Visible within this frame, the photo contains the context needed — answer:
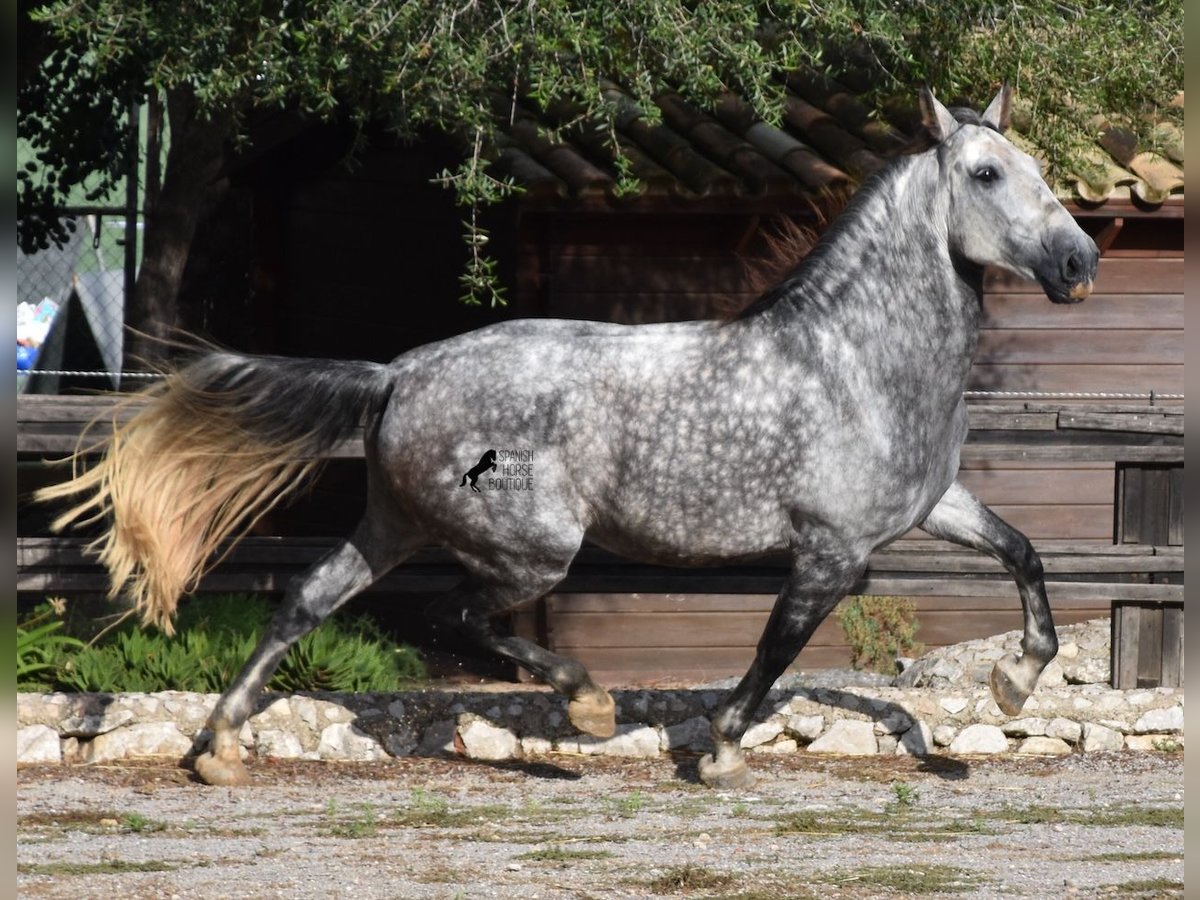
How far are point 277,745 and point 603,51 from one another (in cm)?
294

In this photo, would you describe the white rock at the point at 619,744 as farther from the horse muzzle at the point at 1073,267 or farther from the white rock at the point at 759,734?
the horse muzzle at the point at 1073,267

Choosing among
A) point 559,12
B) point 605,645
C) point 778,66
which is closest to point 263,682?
point 559,12

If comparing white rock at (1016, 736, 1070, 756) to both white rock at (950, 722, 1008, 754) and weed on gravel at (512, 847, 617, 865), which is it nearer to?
white rock at (950, 722, 1008, 754)

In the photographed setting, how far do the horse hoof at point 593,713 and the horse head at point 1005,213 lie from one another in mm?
1930

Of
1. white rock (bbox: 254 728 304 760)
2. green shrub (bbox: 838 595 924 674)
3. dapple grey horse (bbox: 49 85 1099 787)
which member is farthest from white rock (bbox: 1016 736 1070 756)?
white rock (bbox: 254 728 304 760)

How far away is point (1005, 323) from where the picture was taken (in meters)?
9.45

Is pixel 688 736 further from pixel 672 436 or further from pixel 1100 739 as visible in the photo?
pixel 1100 739

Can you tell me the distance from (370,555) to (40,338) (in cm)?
896

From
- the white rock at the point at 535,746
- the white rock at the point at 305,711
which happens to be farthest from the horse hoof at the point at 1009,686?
the white rock at the point at 305,711

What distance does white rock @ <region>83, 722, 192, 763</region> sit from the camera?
6082mm

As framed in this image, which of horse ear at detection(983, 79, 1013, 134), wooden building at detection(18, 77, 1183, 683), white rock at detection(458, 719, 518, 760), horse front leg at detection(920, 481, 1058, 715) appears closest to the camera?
horse ear at detection(983, 79, 1013, 134)

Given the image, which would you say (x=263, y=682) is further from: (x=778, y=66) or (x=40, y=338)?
(x=40, y=338)

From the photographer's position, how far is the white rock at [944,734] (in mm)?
6508

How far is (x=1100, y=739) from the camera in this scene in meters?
6.48
